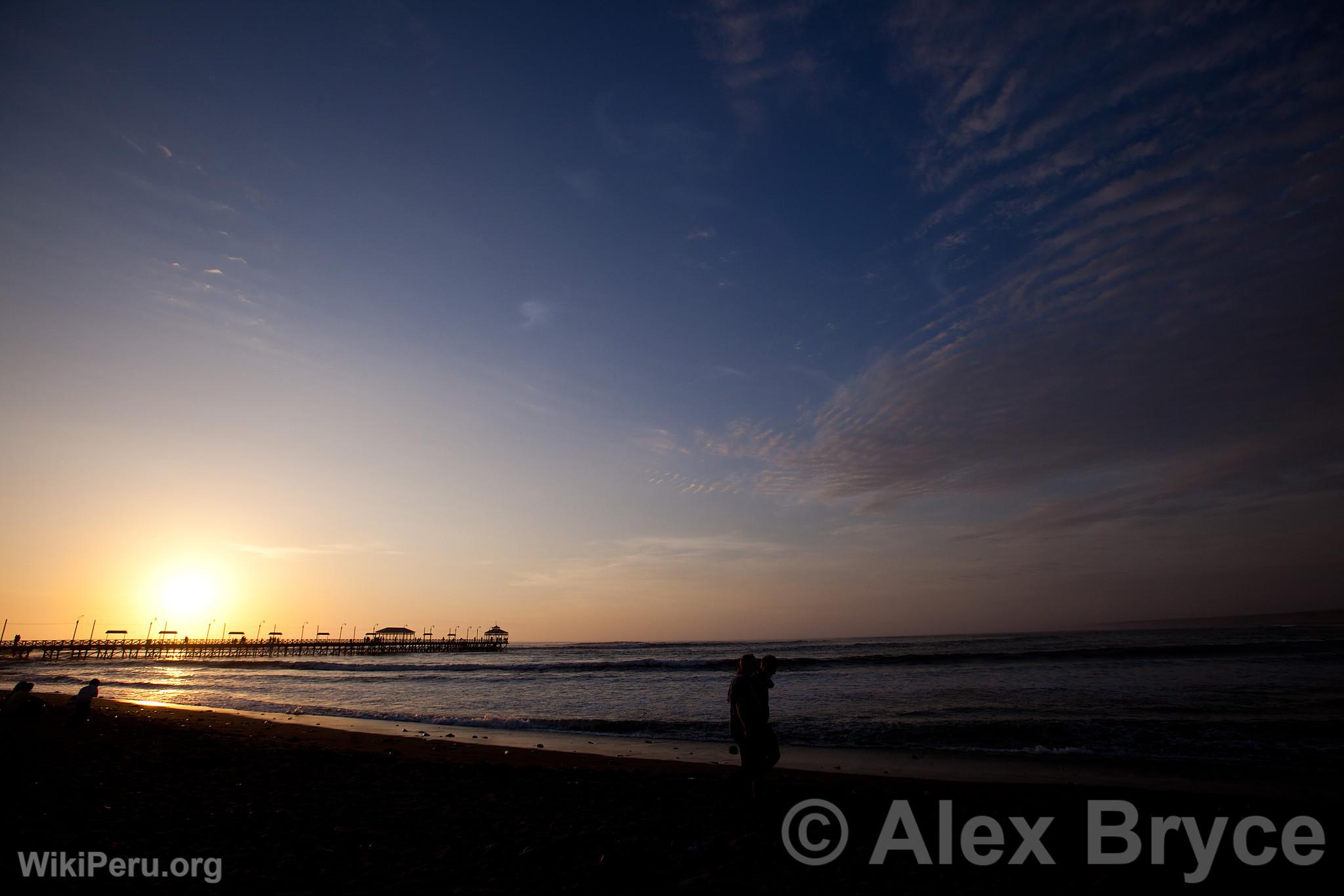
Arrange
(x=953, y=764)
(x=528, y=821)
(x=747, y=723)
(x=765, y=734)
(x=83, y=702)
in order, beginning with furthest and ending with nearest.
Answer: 1. (x=83, y=702)
2. (x=953, y=764)
3. (x=765, y=734)
4. (x=747, y=723)
5. (x=528, y=821)

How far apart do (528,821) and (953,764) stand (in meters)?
9.08

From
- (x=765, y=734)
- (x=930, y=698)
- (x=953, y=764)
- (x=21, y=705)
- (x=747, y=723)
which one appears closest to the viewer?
(x=747, y=723)

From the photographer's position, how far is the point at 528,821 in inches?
297

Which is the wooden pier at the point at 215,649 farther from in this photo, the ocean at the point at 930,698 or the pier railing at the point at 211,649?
the ocean at the point at 930,698

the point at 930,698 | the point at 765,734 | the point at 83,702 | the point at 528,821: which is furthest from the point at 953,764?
the point at 83,702

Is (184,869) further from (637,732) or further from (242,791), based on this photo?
(637,732)

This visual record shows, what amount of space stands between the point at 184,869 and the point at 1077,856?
30.9 feet

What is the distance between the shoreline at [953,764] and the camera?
397 inches

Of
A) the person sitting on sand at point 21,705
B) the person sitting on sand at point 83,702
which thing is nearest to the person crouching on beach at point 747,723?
the person sitting on sand at point 83,702

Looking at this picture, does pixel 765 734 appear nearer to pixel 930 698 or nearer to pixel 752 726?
pixel 752 726

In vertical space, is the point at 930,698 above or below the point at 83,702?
below

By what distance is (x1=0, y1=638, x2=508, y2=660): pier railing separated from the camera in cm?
8600

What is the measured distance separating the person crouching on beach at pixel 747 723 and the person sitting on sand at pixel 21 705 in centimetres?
1998

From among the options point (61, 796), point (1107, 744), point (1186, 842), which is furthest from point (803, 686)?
point (61, 796)
